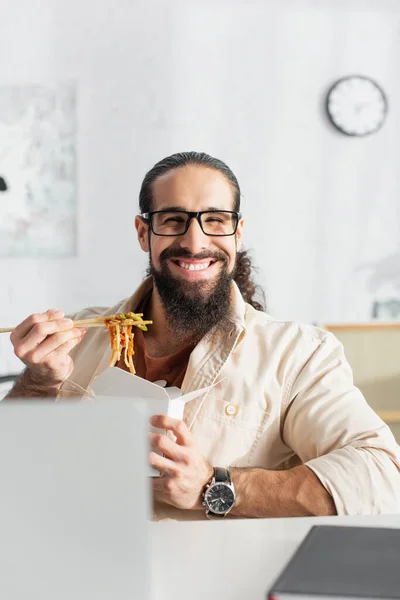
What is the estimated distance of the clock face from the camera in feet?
15.2

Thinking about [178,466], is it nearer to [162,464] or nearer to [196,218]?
[162,464]

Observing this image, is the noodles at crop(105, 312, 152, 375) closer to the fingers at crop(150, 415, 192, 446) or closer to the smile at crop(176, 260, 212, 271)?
the smile at crop(176, 260, 212, 271)

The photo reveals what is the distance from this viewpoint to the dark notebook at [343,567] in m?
0.86

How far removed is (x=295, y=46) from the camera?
182 inches

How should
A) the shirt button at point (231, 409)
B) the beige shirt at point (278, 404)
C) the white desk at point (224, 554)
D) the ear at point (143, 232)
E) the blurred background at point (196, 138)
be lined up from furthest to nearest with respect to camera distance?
1. the blurred background at point (196, 138)
2. the ear at point (143, 232)
3. the shirt button at point (231, 409)
4. the beige shirt at point (278, 404)
5. the white desk at point (224, 554)

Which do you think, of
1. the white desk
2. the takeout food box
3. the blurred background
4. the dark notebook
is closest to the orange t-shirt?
the takeout food box

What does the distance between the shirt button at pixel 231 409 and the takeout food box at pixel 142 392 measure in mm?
249

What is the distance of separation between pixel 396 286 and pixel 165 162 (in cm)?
289

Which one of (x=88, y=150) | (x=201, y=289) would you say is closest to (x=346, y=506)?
(x=201, y=289)

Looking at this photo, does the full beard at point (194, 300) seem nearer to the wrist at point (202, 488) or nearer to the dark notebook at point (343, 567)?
the wrist at point (202, 488)

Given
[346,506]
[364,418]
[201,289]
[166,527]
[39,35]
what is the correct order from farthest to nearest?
[39,35]
[201,289]
[364,418]
[346,506]
[166,527]

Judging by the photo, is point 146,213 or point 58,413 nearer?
point 58,413

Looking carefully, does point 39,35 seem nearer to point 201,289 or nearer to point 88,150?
point 88,150

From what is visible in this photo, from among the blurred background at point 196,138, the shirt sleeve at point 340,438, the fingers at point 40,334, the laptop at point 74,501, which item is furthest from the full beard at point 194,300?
the blurred background at point 196,138
